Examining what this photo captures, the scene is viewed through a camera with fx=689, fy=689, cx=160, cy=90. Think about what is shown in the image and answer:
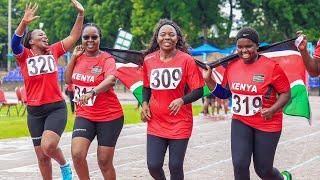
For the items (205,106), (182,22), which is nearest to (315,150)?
(205,106)

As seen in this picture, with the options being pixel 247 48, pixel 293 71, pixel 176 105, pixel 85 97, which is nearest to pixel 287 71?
pixel 293 71

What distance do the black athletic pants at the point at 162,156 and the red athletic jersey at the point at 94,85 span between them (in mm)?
868

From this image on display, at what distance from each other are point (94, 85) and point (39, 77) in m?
0.97

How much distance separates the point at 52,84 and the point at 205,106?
672 inches

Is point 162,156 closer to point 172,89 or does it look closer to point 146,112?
point 146,112

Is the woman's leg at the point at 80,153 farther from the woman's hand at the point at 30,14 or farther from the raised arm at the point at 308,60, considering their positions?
the raised arm at the point at 308,60

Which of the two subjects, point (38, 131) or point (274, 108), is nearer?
Result: point (274, 108)

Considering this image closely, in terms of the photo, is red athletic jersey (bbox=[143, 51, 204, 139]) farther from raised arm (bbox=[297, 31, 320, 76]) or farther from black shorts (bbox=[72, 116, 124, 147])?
raised arm (bbox=[297, 31, 320, 76])

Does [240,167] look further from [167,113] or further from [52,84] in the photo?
[52,84]

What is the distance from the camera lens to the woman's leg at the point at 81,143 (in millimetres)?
7910

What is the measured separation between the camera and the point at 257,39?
754 cm

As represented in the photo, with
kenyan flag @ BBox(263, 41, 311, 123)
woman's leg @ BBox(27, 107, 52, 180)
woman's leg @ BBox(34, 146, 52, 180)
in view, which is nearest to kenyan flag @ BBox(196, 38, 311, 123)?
kenyan flag @ BBox(263, 41, 311, 123)

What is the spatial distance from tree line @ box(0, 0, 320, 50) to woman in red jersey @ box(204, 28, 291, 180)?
40952 mm

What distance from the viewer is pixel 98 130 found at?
26.7 feet
